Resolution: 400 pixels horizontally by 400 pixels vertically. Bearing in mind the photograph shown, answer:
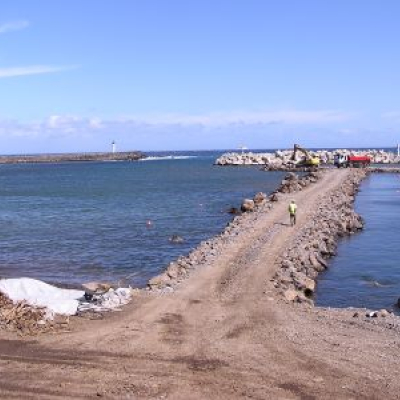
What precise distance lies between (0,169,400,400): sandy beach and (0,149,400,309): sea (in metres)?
3.94

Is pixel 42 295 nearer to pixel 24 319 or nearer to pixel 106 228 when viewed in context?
pixel 24 319

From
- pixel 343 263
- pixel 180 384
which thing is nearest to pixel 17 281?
pixel 180 384

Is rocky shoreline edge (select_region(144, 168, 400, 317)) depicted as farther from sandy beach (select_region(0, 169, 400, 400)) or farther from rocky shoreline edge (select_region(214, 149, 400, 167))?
rocky shoreline edge (select_region(214, 149, 400, 167))

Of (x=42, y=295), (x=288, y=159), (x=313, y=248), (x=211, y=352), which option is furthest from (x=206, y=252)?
(x=288, y=159)

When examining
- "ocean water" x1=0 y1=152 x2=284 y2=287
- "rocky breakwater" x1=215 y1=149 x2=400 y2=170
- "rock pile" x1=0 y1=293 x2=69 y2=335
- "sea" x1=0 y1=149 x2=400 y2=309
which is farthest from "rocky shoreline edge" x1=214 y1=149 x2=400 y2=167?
"rock pile" x1=0 y1=293 x2=69 y2=335

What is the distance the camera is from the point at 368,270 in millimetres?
20797

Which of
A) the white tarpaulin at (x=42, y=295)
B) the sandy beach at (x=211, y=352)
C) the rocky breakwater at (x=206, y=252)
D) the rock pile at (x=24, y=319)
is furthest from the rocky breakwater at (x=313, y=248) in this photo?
the rock pile at (x=24, y=319)

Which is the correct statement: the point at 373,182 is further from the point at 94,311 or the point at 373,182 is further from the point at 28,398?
the point at 28,398

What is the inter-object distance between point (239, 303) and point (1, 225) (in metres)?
24.2

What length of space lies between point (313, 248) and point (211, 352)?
1228cm

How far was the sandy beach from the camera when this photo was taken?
9070 mm

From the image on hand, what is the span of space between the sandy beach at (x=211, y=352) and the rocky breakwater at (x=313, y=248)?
138 centimetres

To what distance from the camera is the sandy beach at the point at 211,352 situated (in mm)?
9070

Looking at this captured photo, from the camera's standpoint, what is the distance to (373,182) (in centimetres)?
5816
